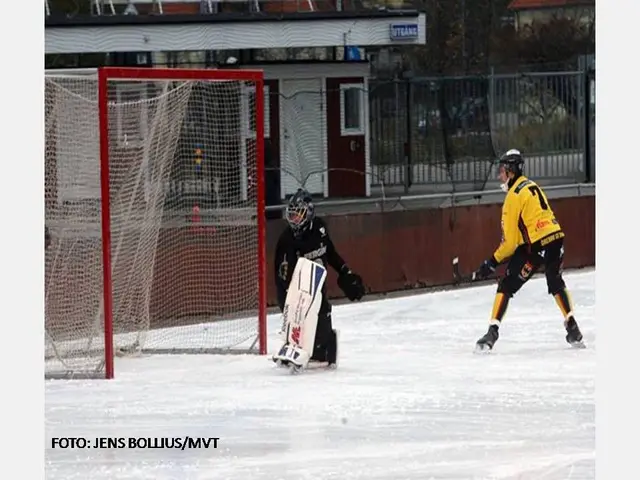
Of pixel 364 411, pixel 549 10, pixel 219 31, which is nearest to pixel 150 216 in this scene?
pixel 364 411

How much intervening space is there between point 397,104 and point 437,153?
1218mm

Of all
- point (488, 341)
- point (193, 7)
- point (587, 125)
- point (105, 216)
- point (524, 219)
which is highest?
point (193, 7)

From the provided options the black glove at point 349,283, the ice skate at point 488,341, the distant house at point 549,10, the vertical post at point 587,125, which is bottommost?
the ice skate at point 488,341

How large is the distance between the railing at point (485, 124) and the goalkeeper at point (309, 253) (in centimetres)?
1113

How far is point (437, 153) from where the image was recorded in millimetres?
24312

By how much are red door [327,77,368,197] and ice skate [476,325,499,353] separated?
12.0 m

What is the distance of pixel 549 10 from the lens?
45.0 metres

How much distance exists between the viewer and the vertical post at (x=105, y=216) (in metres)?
11.9

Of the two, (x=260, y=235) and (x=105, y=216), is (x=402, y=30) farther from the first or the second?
(x=105, y=216)

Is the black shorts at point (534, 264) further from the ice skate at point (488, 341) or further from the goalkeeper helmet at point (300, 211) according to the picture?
the goalkeeper helmet at point (300, 211)

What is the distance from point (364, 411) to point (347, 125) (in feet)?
50.9

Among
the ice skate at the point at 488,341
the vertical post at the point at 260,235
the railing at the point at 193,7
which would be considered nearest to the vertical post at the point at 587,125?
the railing at the point at 193,7
